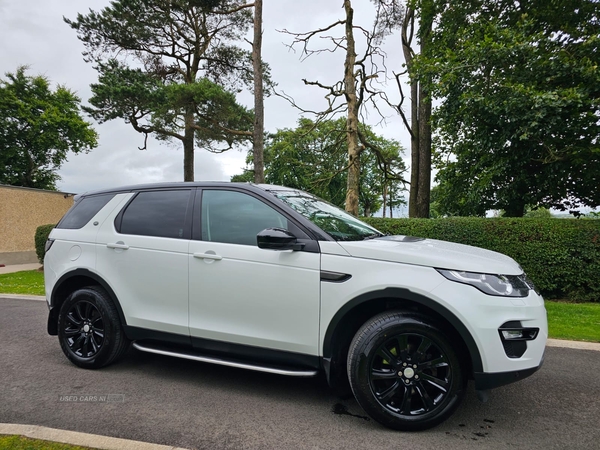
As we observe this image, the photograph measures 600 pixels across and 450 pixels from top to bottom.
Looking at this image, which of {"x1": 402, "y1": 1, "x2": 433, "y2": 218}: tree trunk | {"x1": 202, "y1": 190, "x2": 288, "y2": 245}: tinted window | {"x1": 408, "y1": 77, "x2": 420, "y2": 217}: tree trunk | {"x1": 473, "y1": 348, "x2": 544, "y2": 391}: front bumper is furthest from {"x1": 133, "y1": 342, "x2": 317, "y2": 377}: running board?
{"x1": 408, "y1": 77, "x2": 420, "y2": 217}: tree trunk

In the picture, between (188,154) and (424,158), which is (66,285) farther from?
(188,154)

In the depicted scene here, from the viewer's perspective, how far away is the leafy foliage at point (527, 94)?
831 cm

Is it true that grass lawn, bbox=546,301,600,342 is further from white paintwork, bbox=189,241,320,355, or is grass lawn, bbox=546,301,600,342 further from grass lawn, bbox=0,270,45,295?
grass lawn, bbox=0,270,45,295

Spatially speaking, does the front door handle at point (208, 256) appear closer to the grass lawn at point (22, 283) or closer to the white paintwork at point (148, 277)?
the white paintwork at point (148, 277)

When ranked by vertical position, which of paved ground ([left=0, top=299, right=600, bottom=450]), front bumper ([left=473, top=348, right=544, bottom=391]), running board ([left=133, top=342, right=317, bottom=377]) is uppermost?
front bumper ([left=473, top=348, right=544, bottom=391])

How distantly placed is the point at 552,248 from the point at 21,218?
21348 millimetres

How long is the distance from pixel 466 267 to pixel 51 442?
294 cm

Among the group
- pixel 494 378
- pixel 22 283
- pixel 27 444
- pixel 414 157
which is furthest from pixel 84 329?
pixel 414 157

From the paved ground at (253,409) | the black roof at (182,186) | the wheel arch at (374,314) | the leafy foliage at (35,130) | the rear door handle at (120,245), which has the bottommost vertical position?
the paved ground at (253,409)

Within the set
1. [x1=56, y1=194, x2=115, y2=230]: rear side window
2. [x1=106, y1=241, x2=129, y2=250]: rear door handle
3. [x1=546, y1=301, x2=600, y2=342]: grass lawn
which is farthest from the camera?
[x1=546, y1=301, x2=600, y2=342]: grass lawn

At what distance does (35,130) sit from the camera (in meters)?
32.3

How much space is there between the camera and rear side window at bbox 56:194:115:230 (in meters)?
4.15

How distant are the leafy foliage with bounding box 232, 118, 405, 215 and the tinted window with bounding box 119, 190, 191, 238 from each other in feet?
26.4

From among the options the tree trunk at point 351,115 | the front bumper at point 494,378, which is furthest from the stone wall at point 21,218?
the front bumper at point 494,378
